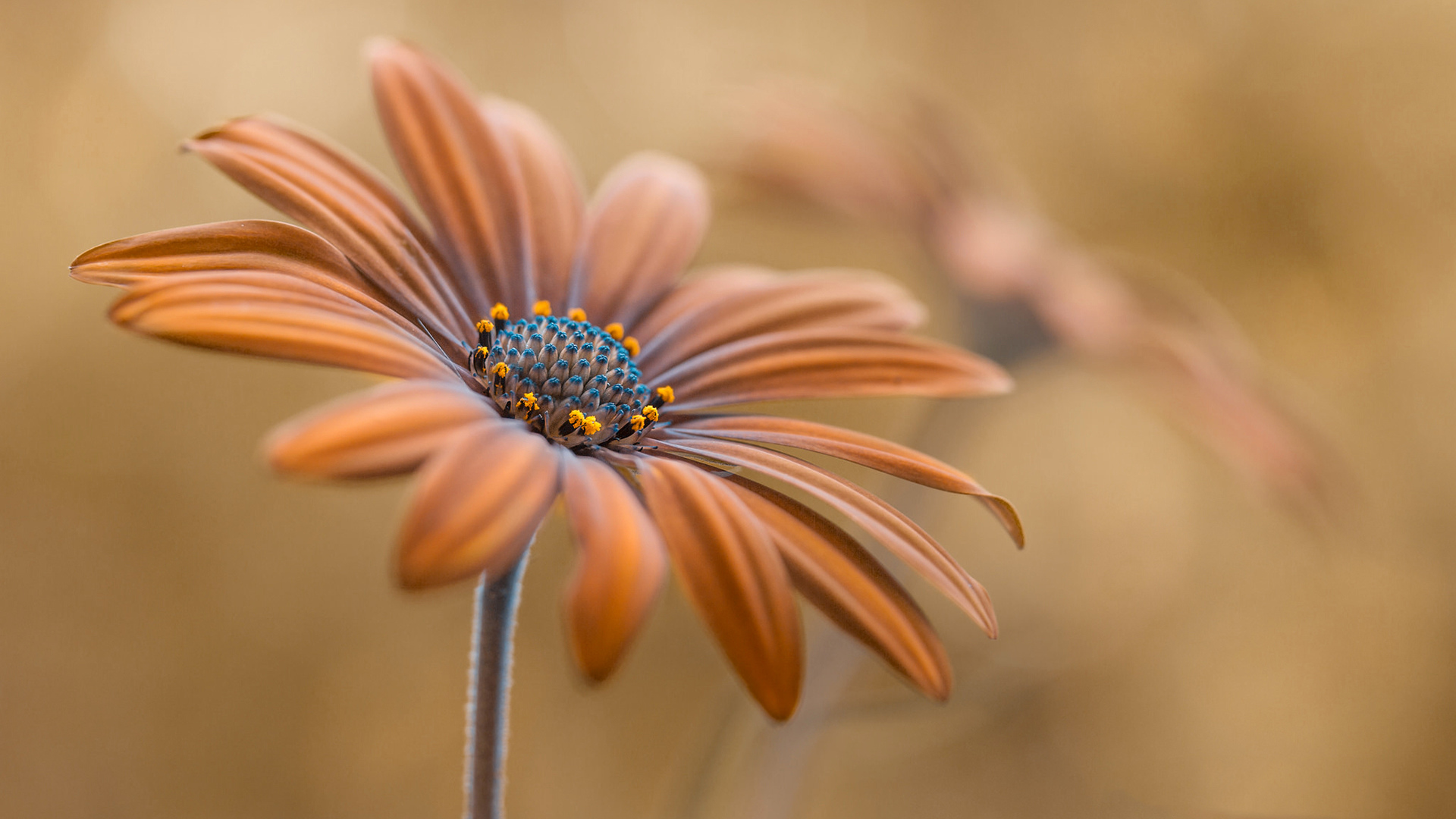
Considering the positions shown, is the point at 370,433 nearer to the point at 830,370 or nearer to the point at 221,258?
the point at 221,258

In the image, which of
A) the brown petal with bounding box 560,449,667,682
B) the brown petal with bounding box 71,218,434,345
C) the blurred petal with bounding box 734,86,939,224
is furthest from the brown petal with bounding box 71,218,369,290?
the blurred petal with bounding box 734,86,939,224

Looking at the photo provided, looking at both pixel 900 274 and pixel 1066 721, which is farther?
→ pixel 900 274

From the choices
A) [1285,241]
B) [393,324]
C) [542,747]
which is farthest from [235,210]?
[1285,241]

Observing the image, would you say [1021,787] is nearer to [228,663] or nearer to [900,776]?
[900,776]

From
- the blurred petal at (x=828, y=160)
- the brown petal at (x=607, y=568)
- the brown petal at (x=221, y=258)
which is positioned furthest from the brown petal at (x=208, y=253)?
the blurred petal at (x=828, y=160)

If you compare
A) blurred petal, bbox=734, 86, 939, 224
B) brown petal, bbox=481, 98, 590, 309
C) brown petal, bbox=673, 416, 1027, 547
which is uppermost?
blurred petal, bbox=734, 86, 939, 224

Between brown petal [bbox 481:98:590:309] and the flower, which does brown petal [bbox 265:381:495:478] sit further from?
brown petal [bbox 481:98:590:309]
